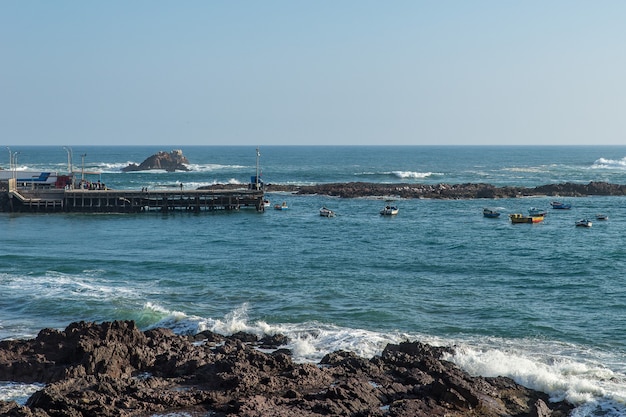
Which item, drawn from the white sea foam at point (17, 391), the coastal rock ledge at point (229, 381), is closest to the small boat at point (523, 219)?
the coastal rock ledge at point (229, 381)

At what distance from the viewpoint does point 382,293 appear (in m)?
35.9

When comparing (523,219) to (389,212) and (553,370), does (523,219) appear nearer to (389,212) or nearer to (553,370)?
(389,212)

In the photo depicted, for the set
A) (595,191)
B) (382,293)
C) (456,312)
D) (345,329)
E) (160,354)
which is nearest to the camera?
(160,354)

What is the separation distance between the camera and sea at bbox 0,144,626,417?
1048 inches

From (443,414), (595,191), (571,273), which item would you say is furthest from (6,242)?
(595,191)

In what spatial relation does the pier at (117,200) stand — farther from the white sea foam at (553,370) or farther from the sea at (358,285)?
the white sea foam at (553,370)

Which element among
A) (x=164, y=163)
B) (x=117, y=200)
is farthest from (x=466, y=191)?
(x=164, y=163)

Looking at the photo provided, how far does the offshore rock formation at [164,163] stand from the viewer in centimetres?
15200

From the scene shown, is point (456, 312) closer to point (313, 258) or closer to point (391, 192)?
point (313, 258)

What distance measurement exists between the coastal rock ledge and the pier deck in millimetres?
53121

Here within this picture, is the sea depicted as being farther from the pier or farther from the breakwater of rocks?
the breakwater of rocks

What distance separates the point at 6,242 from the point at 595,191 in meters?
70.8

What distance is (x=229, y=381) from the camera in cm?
A: 2106

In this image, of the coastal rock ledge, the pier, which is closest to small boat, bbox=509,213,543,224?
the pier
